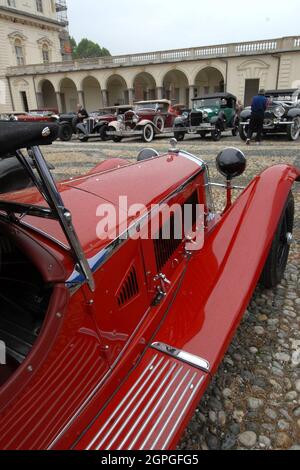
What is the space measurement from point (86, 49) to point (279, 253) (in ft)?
314

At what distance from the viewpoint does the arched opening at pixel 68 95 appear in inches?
1576

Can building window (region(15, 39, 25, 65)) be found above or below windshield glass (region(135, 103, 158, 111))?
above

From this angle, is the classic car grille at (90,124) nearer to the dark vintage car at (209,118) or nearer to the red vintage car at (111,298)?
the dark vintage car at (209,118)

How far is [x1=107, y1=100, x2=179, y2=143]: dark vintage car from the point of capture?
1441 cm

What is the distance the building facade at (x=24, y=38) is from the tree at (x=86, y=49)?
38.0 metres

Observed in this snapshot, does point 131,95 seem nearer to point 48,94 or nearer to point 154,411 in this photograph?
point 48,94

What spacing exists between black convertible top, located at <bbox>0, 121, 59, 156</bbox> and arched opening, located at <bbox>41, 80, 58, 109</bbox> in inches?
1772

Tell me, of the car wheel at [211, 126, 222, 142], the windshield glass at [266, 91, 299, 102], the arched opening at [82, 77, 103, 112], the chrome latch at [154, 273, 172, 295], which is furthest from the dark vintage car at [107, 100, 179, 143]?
the arched opening at [82, 77, 103, 112]

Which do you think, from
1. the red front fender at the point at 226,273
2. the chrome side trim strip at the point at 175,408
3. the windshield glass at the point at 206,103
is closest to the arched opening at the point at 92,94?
the windshield glass at the point at 206,103

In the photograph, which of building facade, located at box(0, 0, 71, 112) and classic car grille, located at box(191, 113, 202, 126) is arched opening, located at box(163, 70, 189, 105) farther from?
classic car grille, located at box(191, 113, 202, 126)

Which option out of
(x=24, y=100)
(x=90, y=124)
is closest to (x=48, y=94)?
(x=24, y=100)

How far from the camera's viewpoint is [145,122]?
14297mm

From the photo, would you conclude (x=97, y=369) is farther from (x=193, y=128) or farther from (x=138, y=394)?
(x=193, y=128)
